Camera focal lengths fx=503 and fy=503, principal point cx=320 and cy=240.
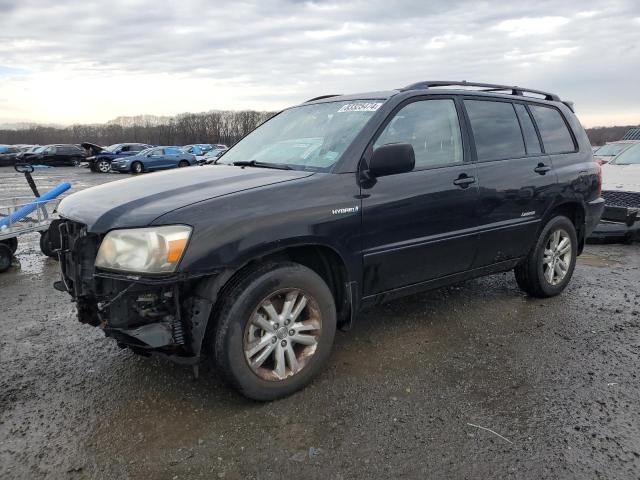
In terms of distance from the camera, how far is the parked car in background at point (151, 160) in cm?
2900

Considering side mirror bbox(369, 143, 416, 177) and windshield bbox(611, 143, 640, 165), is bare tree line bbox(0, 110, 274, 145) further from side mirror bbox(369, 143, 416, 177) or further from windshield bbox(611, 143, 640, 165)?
side mirror bbox(369, 143, 416, 177)

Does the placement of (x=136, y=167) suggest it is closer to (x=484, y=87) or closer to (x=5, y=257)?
(x=5, y=257)

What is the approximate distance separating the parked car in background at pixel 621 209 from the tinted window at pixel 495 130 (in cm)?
384

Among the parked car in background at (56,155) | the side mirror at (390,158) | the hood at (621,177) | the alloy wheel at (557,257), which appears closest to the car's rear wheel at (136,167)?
the parked car in background at (56,155)

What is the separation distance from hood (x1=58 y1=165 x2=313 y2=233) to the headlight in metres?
0.07

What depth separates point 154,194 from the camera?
3014 mm

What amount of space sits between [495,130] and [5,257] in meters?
5.91

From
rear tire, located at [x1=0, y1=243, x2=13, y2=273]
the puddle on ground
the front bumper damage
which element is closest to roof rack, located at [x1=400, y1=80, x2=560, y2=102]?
the puddle on ground

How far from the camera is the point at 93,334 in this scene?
13.6ft

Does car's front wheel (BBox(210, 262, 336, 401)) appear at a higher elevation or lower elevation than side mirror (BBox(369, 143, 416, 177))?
lower

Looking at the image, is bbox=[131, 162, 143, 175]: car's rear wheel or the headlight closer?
the headlight

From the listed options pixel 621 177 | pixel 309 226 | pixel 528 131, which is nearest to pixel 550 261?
pixel 528 131

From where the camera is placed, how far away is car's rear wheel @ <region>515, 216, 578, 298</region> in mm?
4746

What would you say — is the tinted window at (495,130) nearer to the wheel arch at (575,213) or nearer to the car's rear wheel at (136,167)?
the wheel arch at (575,213)
